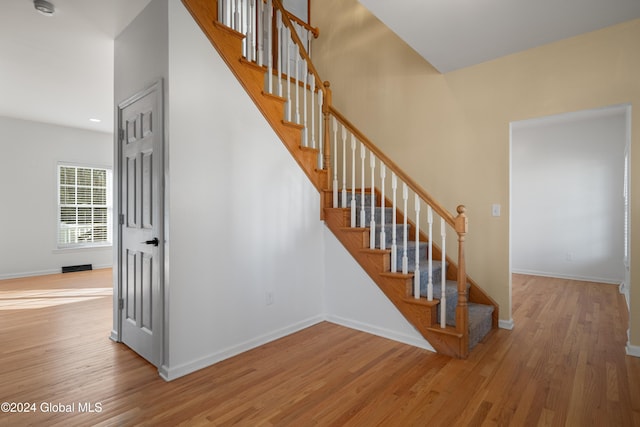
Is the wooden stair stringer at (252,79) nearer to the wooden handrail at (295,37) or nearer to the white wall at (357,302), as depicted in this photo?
the wooden handrail at (295,37)

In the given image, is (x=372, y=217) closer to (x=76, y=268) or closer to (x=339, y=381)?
(x=339, y=381)

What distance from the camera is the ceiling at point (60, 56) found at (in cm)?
269

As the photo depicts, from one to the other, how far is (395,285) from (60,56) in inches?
164

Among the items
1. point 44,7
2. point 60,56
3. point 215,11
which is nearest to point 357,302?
point 215,11

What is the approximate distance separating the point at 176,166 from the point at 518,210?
5.95 m

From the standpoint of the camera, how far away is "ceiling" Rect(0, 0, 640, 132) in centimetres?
249

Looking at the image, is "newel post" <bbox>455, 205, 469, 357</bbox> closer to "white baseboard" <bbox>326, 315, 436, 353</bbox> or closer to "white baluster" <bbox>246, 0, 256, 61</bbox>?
"white baseboard" <bbox>326, 315, 436, 353</bbox>

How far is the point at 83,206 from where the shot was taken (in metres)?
6.72

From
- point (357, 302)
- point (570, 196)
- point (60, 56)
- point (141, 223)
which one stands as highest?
point (60, 56)

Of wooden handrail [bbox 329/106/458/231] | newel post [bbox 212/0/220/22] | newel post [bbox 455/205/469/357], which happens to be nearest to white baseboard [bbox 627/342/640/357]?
newel post [bbox 455/205/469/357]

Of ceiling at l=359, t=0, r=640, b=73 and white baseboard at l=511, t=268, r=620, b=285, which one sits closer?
ceiling at l=359, t=0, r=640, b=73

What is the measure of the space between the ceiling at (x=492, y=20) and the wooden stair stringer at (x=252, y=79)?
43.8 inches

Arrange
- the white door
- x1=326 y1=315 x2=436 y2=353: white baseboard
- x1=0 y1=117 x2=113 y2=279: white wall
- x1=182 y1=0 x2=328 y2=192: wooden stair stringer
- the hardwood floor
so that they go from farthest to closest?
x1=0 y1=117 x2=113 y2=279: white wall
x1=326 y1=315 x2=436 y2=353: white baseboard
x1=182 y1=0 x2=328 y2=192: wooden stair stringer
the white door
the hardwood floor

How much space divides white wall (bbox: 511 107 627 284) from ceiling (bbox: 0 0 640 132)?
2.49m
